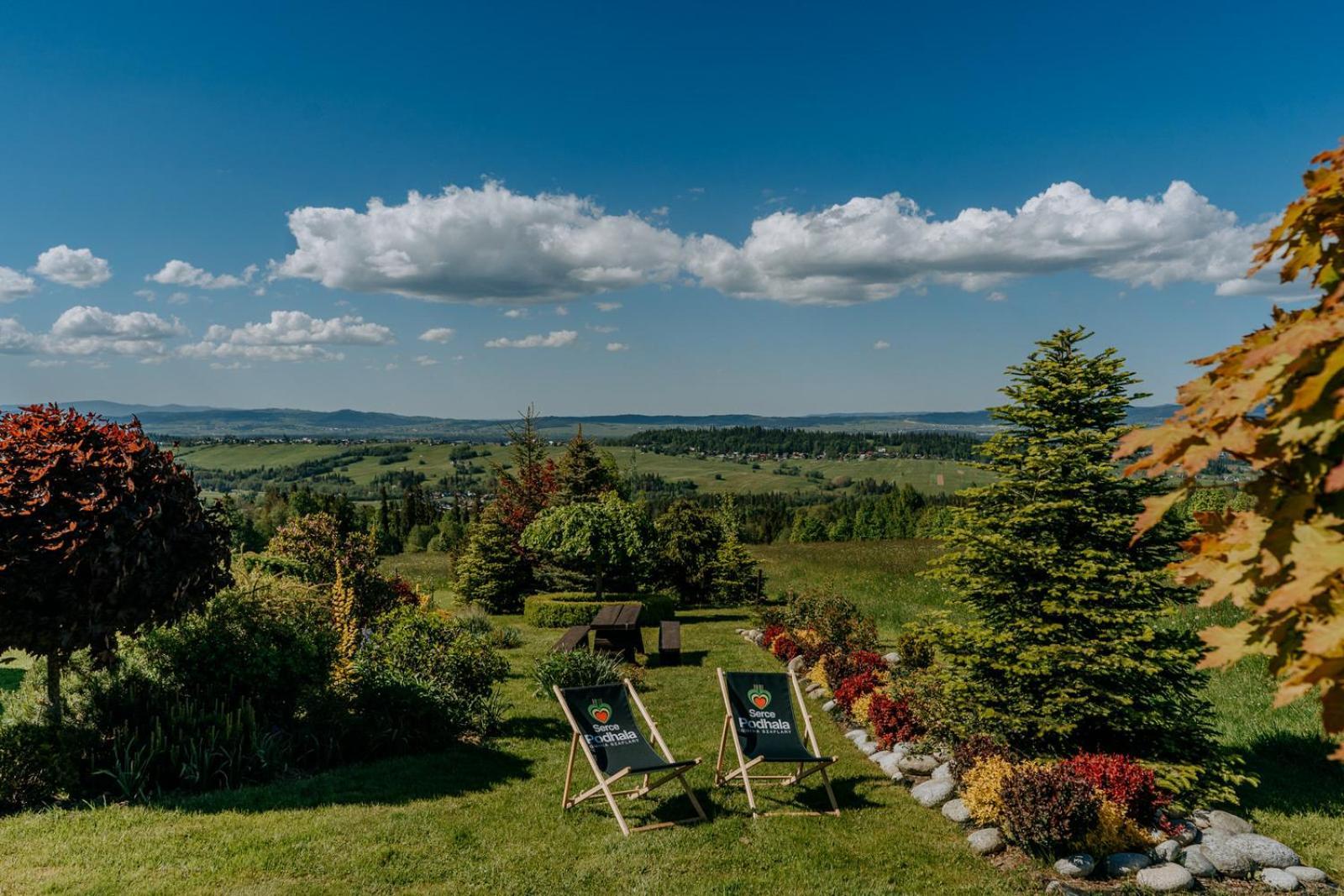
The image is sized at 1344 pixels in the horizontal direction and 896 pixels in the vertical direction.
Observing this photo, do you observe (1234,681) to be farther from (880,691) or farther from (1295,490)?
(1295,490)

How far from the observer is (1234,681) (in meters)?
11.6

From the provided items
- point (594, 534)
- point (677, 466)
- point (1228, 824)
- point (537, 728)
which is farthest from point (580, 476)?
point (677, 466)

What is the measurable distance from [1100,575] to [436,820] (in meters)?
6.56

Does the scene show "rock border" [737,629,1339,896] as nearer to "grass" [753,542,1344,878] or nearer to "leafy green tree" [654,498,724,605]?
"grass" [753,542,1344,878]

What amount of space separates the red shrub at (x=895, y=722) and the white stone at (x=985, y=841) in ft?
7.39

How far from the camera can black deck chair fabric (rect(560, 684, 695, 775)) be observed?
7.16 meters

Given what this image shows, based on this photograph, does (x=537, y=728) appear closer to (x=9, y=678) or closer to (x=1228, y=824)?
(x=1228, y=824)

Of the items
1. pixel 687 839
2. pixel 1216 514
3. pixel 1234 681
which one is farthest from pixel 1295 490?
pixel 1234 681

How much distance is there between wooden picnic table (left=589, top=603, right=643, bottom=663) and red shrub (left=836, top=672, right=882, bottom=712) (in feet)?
15.0

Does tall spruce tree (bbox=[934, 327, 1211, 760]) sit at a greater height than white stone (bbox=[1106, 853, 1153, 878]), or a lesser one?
greater

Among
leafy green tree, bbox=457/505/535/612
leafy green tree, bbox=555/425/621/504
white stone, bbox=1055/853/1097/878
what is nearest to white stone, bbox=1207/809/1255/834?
white stone, bbox=1055/853/1097/878

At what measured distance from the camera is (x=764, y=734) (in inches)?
308

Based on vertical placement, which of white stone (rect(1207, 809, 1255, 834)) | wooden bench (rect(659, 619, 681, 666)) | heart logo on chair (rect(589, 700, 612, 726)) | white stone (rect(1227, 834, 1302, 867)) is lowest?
wooden bench (rect(659, 619, 681, 666))

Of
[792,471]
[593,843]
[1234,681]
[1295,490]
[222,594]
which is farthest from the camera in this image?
[792,471]
